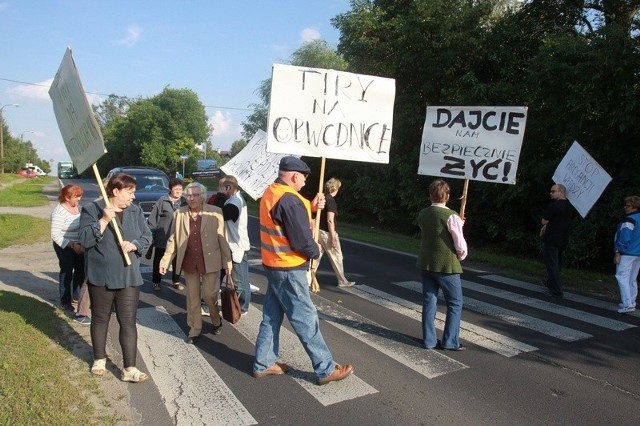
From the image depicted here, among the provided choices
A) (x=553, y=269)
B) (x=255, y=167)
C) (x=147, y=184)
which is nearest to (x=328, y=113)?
(x=255, y=167)

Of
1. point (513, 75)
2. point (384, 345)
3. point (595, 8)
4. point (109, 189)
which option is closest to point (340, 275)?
point (384, 345)

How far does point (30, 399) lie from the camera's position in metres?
3.88

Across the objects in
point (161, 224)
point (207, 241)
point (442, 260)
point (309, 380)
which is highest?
point (442, 260)

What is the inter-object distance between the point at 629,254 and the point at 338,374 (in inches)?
203

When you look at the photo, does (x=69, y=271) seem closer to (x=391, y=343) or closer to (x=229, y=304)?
(x=229, y=304)

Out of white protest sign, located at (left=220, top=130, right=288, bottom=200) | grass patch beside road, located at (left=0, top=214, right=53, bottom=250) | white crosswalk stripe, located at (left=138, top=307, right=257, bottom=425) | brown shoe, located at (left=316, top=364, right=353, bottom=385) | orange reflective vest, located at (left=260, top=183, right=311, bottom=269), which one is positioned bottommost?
grass patch beside road, located at (left=0, top=214, right=53, bottom=250)

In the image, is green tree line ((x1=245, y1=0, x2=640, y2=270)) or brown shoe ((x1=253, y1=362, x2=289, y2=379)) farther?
green tree line ((x1=245, y1=0, x2=640, y2=270))

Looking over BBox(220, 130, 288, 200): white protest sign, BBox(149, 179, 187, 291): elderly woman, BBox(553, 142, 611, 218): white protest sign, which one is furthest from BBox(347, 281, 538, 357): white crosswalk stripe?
BBox(553, 142, 611, 218): white protest sign

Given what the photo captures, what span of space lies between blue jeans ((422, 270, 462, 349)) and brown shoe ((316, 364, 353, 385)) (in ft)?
3.96

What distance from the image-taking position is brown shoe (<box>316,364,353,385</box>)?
175 inches

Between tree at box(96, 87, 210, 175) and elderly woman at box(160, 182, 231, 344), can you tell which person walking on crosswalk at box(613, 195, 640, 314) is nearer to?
elderly woman at box(160, 182, 231, 344)

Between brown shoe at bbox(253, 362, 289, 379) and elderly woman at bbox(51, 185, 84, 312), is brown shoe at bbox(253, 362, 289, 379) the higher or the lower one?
the lower one

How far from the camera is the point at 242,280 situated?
658 cm

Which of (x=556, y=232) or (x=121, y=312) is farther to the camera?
(x=556, y=232)
